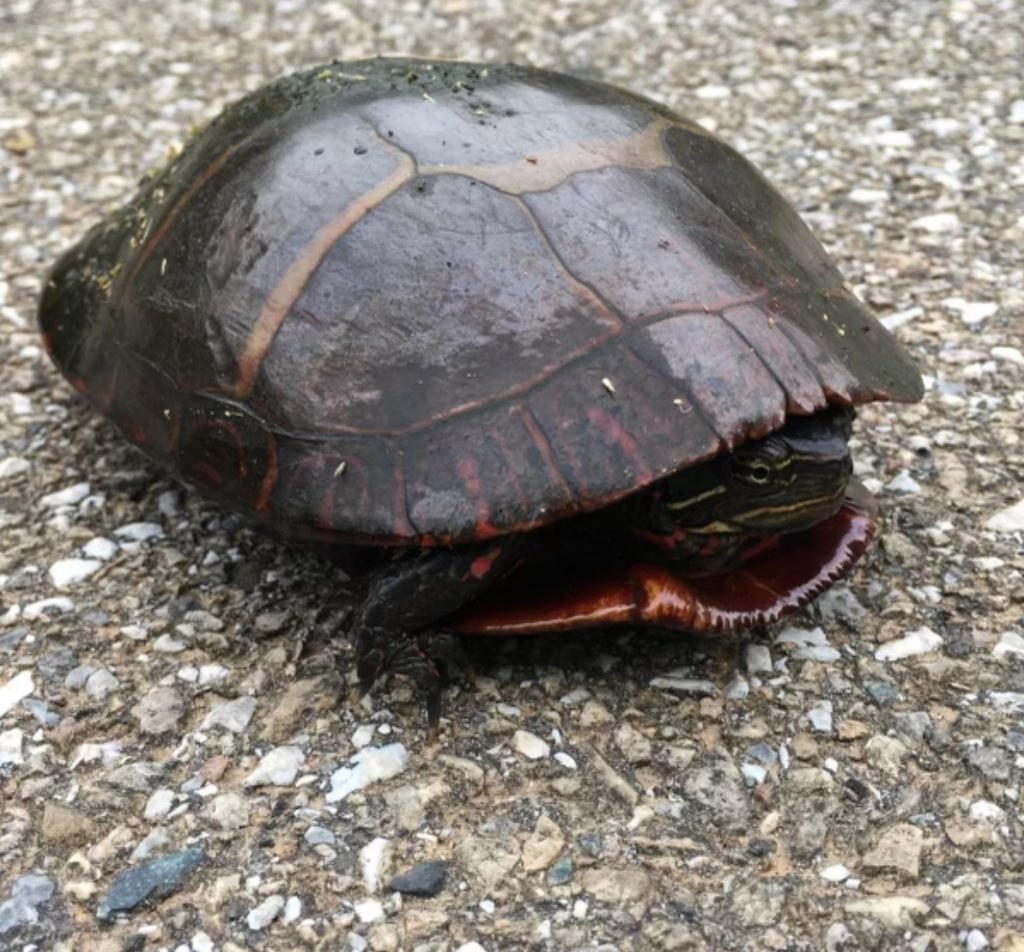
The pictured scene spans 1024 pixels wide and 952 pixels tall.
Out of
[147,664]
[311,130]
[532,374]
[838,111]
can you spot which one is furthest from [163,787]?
[838,111]

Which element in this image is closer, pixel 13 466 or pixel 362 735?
pixel 362 735

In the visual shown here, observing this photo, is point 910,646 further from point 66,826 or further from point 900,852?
point 66,826

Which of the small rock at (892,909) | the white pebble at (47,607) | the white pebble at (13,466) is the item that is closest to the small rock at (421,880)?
the small rock at (892,909)

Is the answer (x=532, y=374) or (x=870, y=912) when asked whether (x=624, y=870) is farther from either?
(x=532, y=374)

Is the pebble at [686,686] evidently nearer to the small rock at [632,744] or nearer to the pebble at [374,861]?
the small rock at [632,744]

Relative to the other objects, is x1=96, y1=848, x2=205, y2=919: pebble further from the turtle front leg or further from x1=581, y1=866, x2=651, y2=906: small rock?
x1=581, y1=866, x2=651, y2=906: small rock

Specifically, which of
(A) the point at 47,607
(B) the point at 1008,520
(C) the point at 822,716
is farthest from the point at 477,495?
(B) the point at 1008,520

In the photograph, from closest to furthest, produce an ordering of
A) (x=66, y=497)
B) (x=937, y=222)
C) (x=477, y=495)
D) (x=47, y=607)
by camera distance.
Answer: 1. (x=477, y=495)
2. (x=47, y=607)
3. (x=66, y=497)
4. (x=937, y=222)

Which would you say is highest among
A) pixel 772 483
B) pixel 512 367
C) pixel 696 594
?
pixel 512 367
